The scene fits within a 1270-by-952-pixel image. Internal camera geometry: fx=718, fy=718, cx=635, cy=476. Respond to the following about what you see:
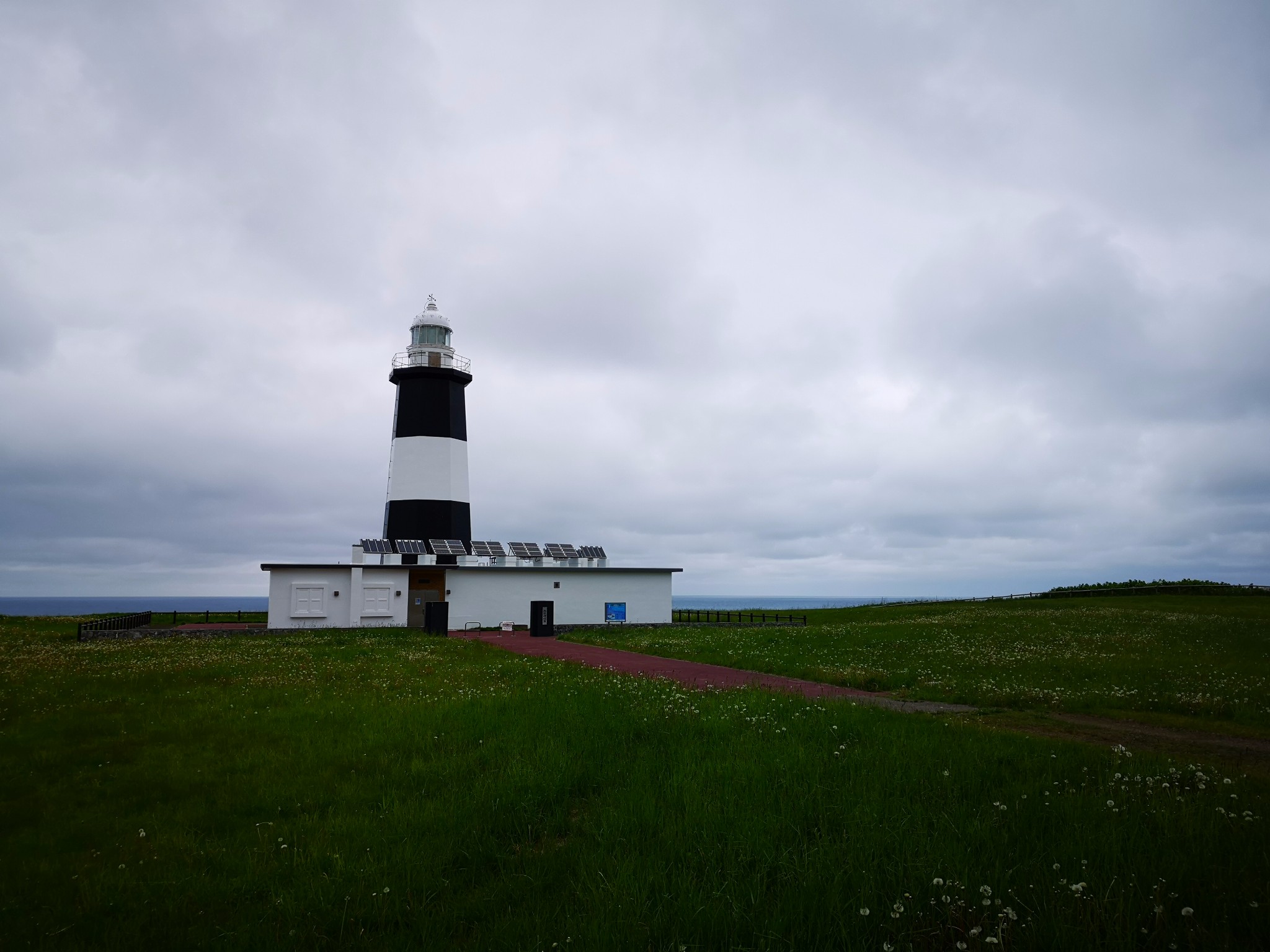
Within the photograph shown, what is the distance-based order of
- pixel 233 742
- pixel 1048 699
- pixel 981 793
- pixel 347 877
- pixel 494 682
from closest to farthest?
pixel 347 877 → pixel 981 793 → pixel 233 742 → pixel 1048 699 → pixel 494 682

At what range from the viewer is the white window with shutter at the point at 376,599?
129 ft

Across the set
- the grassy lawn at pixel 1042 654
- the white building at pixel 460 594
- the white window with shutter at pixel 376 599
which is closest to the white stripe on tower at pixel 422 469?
the white building at pixel 460 594

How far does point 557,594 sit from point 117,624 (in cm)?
2345

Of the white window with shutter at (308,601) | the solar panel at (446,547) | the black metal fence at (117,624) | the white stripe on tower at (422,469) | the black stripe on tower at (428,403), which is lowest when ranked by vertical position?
the black metal fence at (117,624)

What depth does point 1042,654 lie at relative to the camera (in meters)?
22.4

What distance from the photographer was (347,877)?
20.5 feet

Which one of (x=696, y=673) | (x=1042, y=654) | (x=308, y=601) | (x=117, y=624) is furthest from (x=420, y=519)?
(x=1042, y=654)

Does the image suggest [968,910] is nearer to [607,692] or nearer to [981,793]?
[981,793]

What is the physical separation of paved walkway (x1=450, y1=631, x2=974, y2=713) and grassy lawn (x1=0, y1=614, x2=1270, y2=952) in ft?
7.32

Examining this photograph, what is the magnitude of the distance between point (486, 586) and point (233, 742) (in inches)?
1254

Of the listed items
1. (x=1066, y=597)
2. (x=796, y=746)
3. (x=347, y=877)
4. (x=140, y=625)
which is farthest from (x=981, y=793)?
(x=1066, y=597)

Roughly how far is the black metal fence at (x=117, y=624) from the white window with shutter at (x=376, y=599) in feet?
37.1

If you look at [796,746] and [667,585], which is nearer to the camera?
[796,746]

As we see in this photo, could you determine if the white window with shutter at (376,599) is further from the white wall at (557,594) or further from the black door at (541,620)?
the black door at (541,620)
